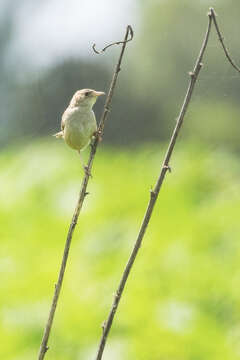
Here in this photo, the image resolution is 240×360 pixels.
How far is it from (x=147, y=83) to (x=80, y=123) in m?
9.00

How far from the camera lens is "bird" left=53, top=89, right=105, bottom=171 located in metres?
1.80

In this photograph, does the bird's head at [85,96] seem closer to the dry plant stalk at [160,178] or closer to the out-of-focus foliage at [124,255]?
the dry plant stalk at [160,178]

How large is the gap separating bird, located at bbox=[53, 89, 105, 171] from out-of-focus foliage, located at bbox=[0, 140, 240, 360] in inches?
64.9

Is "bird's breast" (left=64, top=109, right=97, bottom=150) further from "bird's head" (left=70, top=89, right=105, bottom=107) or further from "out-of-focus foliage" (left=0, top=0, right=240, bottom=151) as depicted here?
"out-of-focus foliage" (left=0, top=0, right=240, bottom=151)

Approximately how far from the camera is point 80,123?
6.05ft

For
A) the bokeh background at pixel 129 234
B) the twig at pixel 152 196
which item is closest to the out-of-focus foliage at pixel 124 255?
the bokeh background at pixel 129 234

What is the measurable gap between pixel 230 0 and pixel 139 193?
18.7 ft

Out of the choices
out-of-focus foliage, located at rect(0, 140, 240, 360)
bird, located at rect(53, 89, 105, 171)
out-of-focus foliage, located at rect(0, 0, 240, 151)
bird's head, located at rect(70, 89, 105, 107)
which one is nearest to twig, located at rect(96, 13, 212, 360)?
bird, located at rect(53, 89, 105, 171)

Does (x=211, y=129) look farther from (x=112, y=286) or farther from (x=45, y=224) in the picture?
(x=112, y=286)

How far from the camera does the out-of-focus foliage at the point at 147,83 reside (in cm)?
788

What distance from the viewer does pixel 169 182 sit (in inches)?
208

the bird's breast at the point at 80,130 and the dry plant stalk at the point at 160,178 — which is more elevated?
the bird's breast at the point at 80,130

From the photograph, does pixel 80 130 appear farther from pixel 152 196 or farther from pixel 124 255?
pixel 124 255

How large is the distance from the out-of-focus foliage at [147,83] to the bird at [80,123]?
4.88 m
